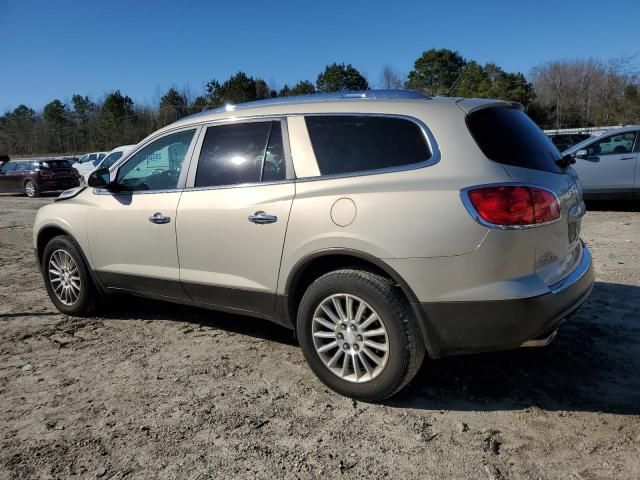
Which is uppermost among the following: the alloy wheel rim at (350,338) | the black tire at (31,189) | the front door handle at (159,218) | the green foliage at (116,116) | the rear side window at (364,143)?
the green foliage at (116,116)

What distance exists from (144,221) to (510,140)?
279 cm

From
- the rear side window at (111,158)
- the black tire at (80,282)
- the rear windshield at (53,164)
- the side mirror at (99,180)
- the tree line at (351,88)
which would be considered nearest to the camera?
the side mirror at (99,180)

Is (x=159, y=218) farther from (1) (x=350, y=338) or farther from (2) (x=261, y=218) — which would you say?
(1) (x=350, y=338)

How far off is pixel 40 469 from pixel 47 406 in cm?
72

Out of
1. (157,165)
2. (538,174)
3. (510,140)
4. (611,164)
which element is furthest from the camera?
(611,164)

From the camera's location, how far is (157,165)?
4332 millimetres

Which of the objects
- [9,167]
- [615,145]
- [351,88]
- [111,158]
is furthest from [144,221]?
[351,88]

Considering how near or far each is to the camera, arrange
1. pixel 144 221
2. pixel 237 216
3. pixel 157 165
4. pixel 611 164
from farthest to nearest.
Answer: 1. pixel 611 164
2. pixel 157 165
3. pixel 144 221
4. pixel 237 216

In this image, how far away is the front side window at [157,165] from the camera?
4.12 metres

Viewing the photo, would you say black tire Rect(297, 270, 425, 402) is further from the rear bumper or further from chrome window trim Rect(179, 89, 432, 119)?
chrome window trim Rect(179, 89, 432, 119)

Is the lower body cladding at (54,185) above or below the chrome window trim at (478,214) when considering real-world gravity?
below

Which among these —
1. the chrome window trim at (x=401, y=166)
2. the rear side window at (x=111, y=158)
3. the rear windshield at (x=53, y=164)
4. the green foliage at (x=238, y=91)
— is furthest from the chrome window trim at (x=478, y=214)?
the green foliage at (x=238, y=91)

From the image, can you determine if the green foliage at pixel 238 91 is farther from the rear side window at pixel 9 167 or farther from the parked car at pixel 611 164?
the parked car at pixel 611 164

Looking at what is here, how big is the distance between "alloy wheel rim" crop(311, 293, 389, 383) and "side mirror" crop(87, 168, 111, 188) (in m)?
2.37
